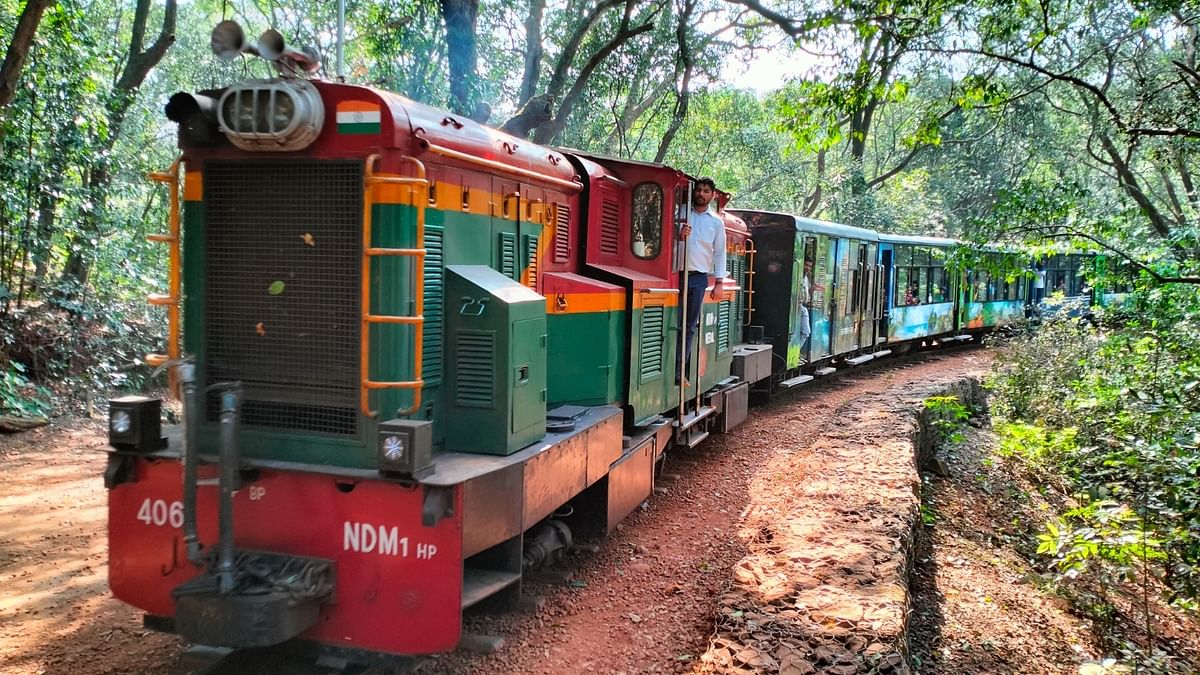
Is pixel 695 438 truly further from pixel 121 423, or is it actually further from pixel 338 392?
pixel 121 423

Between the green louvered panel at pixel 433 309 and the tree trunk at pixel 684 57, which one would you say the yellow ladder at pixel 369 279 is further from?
the tree trunk at pixel 684 57

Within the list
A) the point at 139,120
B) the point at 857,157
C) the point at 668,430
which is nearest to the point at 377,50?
the point at 139,120

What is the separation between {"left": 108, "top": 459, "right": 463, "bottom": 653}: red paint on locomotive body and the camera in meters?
3.59

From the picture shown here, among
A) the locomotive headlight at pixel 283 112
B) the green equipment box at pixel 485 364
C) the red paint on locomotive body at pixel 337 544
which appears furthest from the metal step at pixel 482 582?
the locomotive headlight at pixel 283 112

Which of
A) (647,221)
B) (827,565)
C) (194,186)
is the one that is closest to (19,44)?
(194,186)

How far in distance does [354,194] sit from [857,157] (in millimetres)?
21811

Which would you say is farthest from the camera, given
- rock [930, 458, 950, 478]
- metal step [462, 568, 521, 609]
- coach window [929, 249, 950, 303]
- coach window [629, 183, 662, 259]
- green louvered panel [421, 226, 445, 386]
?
coach window [929, 249, 950, 303]

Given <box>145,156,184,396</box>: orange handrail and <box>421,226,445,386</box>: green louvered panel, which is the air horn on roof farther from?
<box>421,226,445,386</box>: green louvered panel

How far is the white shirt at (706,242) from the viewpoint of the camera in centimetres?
726

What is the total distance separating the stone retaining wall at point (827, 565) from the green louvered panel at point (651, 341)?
1.38 metres

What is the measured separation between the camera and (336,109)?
382 cm

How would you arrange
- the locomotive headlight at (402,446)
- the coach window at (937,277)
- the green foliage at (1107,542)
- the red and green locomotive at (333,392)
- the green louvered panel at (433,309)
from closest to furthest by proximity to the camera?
the locomotive headlight at (402,446), the red and green locomotive at (333,392), the green louvered panel at (433,309), the green foliage at (1107,542), the coach window at (937,277)

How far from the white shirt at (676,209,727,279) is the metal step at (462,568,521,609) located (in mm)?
3733

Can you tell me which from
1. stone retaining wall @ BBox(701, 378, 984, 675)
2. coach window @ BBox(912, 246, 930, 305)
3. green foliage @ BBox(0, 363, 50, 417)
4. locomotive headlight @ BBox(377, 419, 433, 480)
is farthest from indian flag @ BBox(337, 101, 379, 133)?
coach window @ BBox(912, 246, 930, 305)
